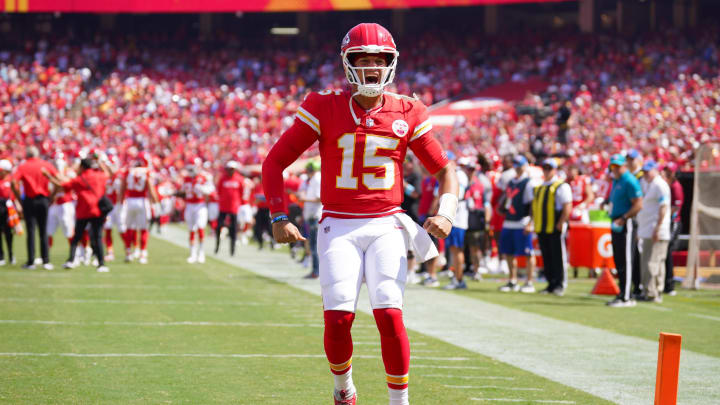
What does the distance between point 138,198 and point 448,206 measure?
43.9ft

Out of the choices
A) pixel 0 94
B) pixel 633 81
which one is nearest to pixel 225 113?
pixel 0 94

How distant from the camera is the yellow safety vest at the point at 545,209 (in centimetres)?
1371

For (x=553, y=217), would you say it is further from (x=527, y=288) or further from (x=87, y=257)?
(x=87, y=257)

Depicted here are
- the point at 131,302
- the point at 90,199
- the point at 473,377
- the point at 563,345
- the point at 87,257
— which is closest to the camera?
the point at 473,377

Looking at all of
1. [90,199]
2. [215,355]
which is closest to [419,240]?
[215,355]

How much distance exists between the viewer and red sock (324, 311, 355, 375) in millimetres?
5273

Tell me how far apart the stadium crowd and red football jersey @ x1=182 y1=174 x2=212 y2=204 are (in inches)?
369

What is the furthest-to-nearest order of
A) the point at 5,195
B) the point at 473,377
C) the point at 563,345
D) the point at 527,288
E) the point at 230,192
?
the point at 230,192 → the point at 5,195 → the point at 527,288 → the point at 563,345 → the point at 473,377

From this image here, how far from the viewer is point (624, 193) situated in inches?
488

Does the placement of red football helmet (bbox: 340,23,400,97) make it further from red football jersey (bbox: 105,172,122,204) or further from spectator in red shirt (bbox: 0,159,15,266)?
red football jersey (bbox: 105,172,122,204)

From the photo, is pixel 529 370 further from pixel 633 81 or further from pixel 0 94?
pixel 0 94

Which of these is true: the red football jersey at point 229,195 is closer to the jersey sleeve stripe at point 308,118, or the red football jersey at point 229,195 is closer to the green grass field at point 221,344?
the green grass field at point 221,344

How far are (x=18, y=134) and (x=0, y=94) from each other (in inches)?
127

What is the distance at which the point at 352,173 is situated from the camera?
5398 millimetres
